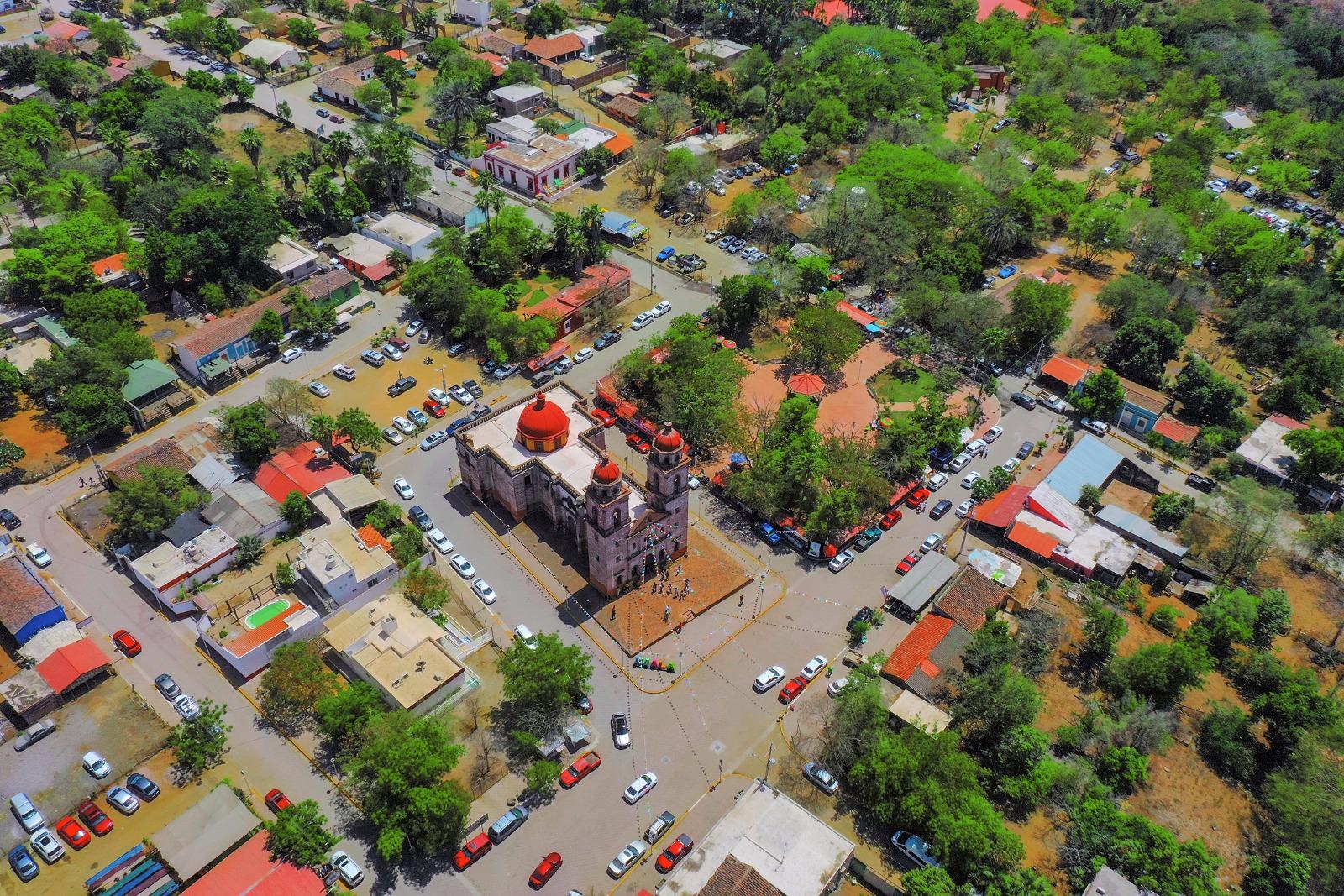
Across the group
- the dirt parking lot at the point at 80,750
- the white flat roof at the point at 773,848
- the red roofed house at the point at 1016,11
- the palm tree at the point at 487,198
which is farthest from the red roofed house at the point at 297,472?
the red roofed house at the point at 1016,11

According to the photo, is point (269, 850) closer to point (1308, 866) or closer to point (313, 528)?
point (313, 528)

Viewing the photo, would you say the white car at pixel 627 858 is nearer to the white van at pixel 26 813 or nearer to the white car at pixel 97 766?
the white car at pixel 97 766

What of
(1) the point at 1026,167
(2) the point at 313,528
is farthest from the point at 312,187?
(1) the point at 1026,167

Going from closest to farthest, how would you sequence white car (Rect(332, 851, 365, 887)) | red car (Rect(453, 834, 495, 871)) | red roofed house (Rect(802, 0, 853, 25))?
white car (Rect(332, 851, 365, 887)) → red car (Rect(453, 834, 495, 871)) → red roofed house (Rect(802, 0, 853, 25))

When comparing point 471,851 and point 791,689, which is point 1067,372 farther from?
point 471,851

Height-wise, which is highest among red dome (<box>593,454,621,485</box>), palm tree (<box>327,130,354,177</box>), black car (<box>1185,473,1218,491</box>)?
red dome (<box>593,454,621,485</box>)

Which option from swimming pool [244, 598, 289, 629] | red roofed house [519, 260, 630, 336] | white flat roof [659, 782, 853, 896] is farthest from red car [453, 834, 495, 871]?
red roofed house [519, 260, 630, 336]

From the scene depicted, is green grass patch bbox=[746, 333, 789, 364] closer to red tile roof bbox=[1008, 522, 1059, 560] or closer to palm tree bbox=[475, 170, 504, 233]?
red tile roof bbox=[1008, 522, 1059, 560]
